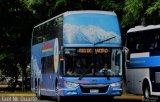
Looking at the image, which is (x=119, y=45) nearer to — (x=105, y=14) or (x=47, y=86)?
(x=105, y=14)

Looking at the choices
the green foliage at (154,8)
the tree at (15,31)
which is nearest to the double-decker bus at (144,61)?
the green foliage at (154,8)

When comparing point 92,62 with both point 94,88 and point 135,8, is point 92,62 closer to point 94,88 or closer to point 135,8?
point 94,88

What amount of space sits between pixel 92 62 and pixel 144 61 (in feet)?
9.47

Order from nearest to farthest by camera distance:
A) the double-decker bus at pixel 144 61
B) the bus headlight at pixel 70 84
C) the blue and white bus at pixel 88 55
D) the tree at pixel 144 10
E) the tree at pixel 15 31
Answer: the bus headlight at pixel 70 84 → the blue and white bus at pixel 88 55 → the double-decker bus at pixel 144 61 → the tree at pixel 144 10 → the tree at pixel 15 31

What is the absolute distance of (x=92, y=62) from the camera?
2461 centimetres

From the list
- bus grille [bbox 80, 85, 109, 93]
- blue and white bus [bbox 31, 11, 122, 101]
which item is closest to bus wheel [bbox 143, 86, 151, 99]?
blue and white bus [bbox 31, 11, 122, 101]

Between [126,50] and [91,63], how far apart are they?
3.64 m

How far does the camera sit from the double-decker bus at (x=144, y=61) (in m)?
25.1

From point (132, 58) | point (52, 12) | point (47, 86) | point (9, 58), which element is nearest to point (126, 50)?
point (132, 58)

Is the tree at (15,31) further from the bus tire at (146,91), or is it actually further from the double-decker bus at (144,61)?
the bus tire at (146,91)

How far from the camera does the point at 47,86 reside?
28.6 m

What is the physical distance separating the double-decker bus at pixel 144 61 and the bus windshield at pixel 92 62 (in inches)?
62.9

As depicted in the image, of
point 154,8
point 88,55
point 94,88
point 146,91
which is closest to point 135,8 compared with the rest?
point 154,8

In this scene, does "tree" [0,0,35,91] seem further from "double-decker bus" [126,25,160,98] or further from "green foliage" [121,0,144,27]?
"double-decker bus" [126,25,160,98]
